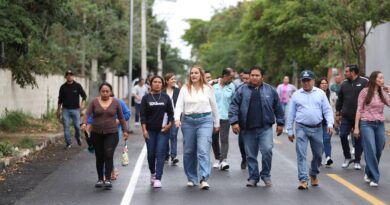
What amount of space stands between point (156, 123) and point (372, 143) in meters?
3.31

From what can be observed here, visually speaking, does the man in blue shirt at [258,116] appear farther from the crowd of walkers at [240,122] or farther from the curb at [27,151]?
the curb at [27,151]

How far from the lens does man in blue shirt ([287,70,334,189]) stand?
10891 millimetres

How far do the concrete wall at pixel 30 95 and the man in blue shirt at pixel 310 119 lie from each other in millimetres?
11665

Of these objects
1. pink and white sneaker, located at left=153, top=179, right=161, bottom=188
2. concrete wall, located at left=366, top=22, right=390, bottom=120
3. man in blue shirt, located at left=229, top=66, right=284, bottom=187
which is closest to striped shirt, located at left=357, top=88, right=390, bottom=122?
man in blue shirt, located at left=229, top=66, right=284, bottom=187

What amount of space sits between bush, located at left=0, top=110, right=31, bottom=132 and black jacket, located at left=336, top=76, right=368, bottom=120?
10.2 meters

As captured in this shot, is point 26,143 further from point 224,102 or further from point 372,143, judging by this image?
point 372,143

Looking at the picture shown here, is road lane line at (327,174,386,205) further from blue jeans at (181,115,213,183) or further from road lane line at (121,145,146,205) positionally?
road lane line at (121,145,146,205)

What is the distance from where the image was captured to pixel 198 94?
35.9ft

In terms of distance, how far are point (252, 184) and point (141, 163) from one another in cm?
374

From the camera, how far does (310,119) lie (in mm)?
10891

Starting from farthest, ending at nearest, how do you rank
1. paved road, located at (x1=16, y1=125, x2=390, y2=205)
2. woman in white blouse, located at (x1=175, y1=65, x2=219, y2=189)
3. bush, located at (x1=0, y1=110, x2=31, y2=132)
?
bush, located at (x1=0, y1=110, x2=31, y2=132), woman in white blouse, located at (x1=175, y1=65, x2=219, y2=189), paved road, located at (x1=16, y1=125, x2=390, y2=205)

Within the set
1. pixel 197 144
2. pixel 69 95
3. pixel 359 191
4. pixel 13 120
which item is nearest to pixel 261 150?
pixel 197 144

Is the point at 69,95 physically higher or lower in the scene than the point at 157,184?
higher

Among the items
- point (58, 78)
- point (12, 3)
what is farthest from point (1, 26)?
point (58, 78)
